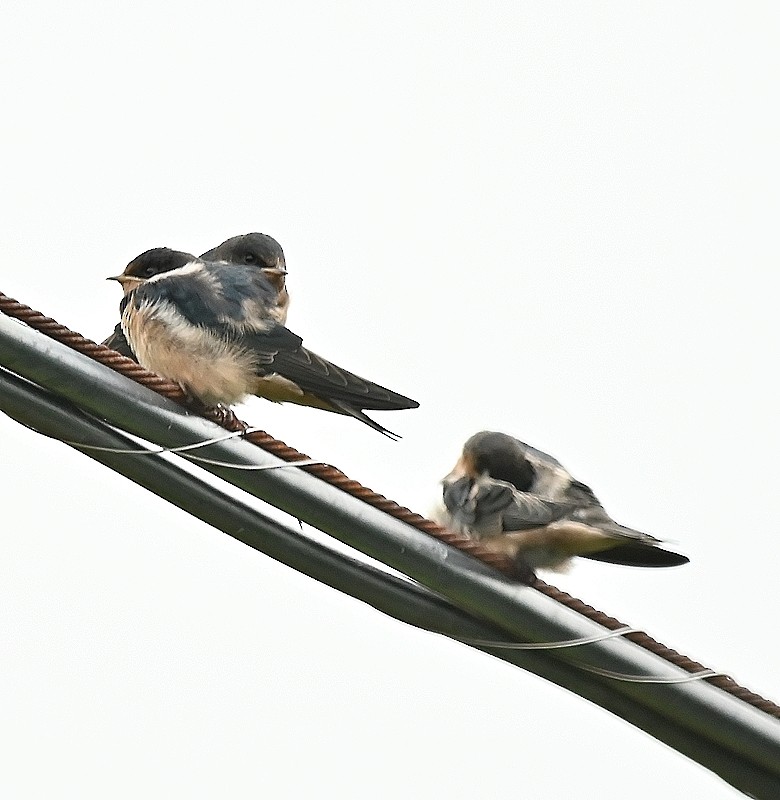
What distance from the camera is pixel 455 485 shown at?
14.7 ft

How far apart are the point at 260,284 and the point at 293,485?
152cm

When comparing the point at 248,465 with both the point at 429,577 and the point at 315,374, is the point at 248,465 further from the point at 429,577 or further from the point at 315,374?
the point at 315,374

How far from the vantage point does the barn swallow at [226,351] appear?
3879 millimetres

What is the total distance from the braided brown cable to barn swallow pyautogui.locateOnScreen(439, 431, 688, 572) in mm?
1029

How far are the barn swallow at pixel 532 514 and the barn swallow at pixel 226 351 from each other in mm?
533

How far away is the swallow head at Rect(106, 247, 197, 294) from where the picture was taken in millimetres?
4195

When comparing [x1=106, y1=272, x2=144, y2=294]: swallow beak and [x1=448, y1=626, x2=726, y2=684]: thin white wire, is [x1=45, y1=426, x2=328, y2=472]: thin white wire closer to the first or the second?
[x1=448, y1=626, x2=726, y2=684]: thin white wire

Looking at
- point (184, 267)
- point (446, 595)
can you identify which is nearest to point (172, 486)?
point (446, 595)

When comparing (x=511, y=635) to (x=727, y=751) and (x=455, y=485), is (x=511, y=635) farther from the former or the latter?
(x=455, y=485)

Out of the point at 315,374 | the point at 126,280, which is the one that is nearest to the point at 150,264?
the point at 126,280

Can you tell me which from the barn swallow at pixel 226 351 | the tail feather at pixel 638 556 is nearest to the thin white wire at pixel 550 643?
the barn swallow at pixel 226 351

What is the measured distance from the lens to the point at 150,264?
4219 mm

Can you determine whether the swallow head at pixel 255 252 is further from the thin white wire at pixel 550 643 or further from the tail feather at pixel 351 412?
the thin white wire at pixel 550 643

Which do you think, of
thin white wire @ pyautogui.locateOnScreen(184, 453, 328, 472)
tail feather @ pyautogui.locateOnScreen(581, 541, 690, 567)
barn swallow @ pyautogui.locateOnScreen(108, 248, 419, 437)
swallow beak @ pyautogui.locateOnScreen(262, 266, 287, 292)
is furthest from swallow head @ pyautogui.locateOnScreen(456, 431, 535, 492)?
thin white wire @ pyautogui.locateOnScreen(184, 453, 328, 472)
